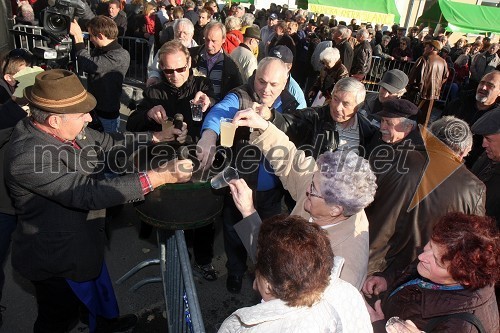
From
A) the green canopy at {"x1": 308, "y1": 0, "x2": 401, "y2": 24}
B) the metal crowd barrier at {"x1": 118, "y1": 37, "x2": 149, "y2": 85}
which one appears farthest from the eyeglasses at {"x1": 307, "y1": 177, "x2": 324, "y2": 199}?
the green canopy at {"x1": 308, "y1": 0, "x2": 401, "y2": 24}

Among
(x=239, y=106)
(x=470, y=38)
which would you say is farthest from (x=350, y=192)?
(x=470, y=38)

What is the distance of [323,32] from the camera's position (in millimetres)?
13102

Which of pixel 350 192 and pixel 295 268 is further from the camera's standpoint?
pixel 350 192

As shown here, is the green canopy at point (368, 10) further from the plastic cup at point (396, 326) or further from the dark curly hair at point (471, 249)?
the plastic cup at point (396, 326)

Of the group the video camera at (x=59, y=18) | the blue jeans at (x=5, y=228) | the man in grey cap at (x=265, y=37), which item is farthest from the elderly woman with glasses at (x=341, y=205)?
the man in grey cap at (x=265, y=37)

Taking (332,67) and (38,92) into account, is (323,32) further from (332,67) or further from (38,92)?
(38,92)

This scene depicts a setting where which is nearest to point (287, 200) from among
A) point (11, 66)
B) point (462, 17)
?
point (11, 66)

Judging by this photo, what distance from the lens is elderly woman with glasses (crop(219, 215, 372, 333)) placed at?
5.04 feet

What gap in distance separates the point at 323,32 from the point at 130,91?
7.38m

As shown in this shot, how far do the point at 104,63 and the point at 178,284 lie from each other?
358cm

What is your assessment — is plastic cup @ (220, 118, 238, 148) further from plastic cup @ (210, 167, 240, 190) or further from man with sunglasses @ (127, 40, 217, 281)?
man with sunglasses @ (127, 40, 217, 281)

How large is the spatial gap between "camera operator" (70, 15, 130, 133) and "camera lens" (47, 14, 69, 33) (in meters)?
0.11

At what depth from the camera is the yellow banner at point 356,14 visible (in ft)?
66.9

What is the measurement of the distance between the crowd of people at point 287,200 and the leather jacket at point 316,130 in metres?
0.01
